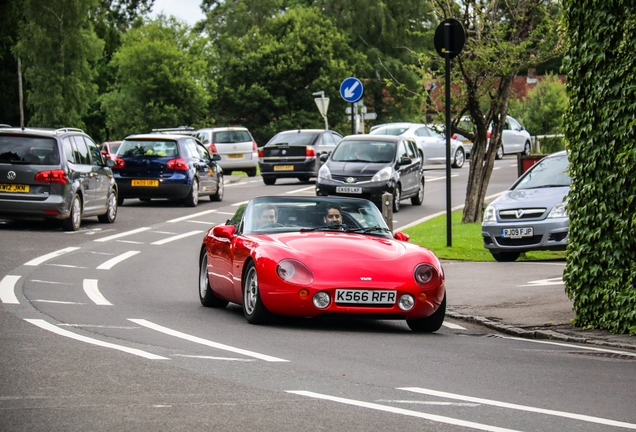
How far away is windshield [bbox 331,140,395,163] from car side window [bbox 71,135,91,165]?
7.05 meters

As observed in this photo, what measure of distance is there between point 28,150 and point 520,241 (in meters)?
9.64

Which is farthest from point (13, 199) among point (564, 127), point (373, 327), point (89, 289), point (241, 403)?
point (241, 403)

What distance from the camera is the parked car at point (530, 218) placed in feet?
48.2

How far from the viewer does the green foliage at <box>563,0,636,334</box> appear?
8.55 meters

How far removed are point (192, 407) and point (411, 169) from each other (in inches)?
802

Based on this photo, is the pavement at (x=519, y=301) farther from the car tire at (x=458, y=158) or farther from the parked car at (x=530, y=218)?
the car tire at (x=458, y=158)

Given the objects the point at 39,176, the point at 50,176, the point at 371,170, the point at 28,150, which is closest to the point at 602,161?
the point at 50,176

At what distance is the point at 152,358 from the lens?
7113 mm

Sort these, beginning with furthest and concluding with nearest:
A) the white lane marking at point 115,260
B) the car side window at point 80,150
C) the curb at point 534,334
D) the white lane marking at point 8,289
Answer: the car side window at point 80,150 → the white lane marking at point 115,260 → the white lane marking at point 8,289 → the curb at point 534,334

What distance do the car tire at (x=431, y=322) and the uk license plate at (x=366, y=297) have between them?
1.77 ft

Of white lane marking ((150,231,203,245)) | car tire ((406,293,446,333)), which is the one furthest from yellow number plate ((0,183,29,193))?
car tire ((406,293,446,333))

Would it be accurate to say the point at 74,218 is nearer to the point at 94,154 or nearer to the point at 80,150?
the point at 80,150

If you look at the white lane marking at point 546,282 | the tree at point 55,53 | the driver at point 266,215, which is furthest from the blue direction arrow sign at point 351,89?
the tree at point 55,53

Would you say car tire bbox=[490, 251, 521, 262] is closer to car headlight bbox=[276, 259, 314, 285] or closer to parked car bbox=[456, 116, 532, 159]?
car headlight bbox=[276, 259, 314, 285]
